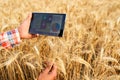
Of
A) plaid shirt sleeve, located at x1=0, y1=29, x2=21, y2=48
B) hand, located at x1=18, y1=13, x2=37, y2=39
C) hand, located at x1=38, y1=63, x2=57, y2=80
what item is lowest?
hand, located at x1=38, y1=63, x2=57, y2=80

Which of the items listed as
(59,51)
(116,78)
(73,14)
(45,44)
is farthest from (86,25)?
(116,78)

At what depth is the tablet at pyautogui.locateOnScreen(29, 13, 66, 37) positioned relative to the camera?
4.42 feet

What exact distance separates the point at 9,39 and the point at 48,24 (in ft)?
0.85

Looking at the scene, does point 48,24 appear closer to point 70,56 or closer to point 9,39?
point 9,39

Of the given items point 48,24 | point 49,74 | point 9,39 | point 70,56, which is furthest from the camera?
point 70,56

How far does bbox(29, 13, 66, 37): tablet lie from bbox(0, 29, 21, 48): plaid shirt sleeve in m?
0.10

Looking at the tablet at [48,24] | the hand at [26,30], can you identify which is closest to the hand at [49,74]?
the tablet at [48,24]

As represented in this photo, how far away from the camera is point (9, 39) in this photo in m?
1.53

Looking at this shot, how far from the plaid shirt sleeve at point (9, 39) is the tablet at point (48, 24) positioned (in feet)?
0.34

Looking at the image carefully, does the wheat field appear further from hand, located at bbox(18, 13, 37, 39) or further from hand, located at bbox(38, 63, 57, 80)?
hand, located at bbox(38, 63, 57, 80)

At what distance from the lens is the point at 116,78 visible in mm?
1461

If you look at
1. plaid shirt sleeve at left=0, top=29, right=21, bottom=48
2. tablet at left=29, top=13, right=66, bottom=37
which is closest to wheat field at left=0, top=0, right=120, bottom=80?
plaid shirt sleeve at left=0, top=29, right=21, bottom=48

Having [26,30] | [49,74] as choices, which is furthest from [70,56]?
[49,74]

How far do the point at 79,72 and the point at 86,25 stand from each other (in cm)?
81
